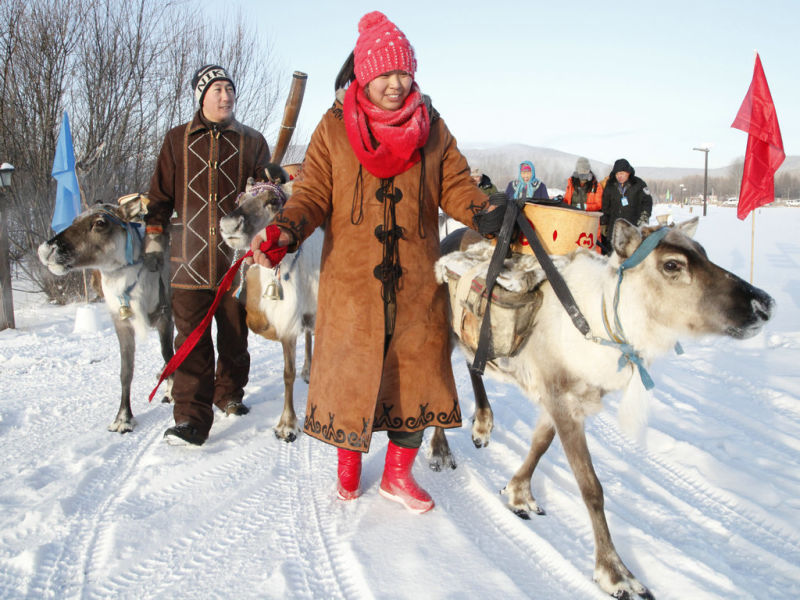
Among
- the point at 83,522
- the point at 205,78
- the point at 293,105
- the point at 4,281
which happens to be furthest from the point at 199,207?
the point at 4,281

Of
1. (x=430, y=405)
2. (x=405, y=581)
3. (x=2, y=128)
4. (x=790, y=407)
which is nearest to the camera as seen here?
(x=405, y=581)

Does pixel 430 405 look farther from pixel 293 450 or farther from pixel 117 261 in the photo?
pixel 117 261

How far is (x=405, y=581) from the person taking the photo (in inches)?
92.4

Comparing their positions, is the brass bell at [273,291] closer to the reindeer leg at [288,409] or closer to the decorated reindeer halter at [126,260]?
the reindeer leg at [288,409]

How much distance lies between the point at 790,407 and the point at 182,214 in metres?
5.39

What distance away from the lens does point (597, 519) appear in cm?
254

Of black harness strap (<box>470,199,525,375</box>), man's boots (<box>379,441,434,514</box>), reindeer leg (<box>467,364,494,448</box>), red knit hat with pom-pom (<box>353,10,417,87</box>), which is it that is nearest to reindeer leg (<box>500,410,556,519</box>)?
man's boots (<box>379,441,434,514</box>)

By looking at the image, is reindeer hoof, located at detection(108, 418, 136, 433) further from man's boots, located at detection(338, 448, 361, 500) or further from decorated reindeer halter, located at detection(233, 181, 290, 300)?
man's boots, located at detection(338, 448, 361, 500)

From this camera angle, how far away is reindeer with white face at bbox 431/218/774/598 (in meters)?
2.30

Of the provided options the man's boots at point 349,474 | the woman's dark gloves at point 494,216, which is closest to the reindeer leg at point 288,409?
the man's boots at point 349,474

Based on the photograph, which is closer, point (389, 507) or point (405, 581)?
point (405, 581)

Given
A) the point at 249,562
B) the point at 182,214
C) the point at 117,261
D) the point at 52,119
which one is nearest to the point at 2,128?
the point at 52,119

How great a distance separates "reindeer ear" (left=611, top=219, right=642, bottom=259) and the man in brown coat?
2.80 metres

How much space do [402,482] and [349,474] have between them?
31 cm
